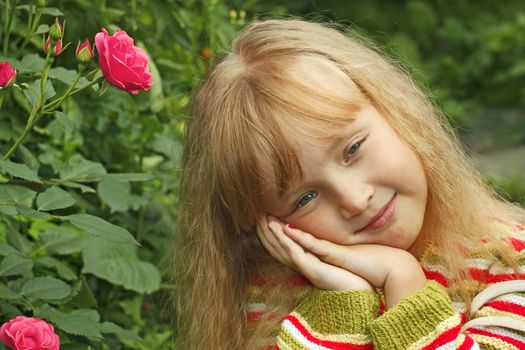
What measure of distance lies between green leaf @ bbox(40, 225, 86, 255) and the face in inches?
29.9

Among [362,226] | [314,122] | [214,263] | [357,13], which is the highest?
[314,122]

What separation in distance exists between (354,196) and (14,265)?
809 millimetres

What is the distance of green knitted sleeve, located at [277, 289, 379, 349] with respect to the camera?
2160mm

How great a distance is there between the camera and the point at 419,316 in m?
2.10

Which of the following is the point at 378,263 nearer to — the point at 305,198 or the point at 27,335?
the point at 305,198

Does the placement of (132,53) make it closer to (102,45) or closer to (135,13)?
(102,45)

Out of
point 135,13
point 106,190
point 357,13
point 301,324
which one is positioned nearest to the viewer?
point 301,324

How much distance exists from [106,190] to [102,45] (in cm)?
96

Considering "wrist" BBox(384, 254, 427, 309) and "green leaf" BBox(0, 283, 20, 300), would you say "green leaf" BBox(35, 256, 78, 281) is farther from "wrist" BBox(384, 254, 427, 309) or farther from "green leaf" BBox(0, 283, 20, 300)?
"wrist" BBox(384, 254, 427, 309)

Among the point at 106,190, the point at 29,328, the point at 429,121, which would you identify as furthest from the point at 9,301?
the point at 429,121

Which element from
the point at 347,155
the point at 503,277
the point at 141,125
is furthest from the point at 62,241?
the point at 503,277

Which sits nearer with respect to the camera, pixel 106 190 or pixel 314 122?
pixel 314 122

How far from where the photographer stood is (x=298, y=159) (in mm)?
2094

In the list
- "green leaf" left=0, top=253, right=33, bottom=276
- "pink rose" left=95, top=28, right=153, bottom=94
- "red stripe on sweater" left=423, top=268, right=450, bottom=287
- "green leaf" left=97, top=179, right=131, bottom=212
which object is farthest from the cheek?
"green leaf" left=97, top=179, right=131, bottom=212
